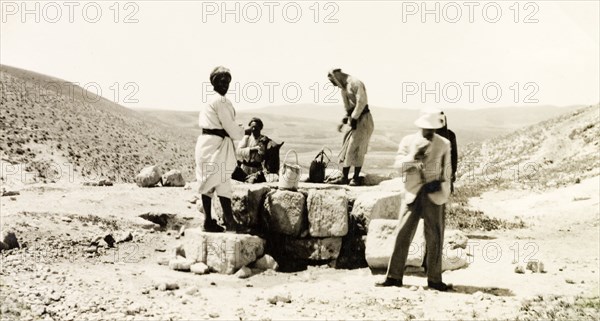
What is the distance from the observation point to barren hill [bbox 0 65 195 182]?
2061 centimetres

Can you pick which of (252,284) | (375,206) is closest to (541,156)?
(375,206)

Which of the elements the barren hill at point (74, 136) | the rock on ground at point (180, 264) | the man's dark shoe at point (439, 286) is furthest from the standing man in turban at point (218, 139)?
the barren hill at point (74, 136)

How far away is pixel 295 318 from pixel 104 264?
3.48 meters

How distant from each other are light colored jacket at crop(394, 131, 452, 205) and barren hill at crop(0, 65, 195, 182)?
14.5 metres

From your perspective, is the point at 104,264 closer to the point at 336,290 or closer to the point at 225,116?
the point at 225,116

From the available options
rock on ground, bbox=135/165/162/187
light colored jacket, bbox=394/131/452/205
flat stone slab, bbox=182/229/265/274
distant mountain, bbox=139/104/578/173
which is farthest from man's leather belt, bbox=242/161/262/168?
distant mountain, bbox=139/104/578/173

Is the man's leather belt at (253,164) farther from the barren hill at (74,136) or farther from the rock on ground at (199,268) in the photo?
the barren hill at (74,136)

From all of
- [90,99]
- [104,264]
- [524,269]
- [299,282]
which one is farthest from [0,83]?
[524,269]

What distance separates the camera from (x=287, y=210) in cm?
898

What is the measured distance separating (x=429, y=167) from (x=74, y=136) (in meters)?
20.1

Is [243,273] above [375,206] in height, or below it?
below

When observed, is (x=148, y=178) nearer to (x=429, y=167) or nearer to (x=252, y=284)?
(x=252, y=284)

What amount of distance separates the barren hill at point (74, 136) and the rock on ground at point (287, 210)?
39.0ft

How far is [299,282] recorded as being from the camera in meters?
8.00
